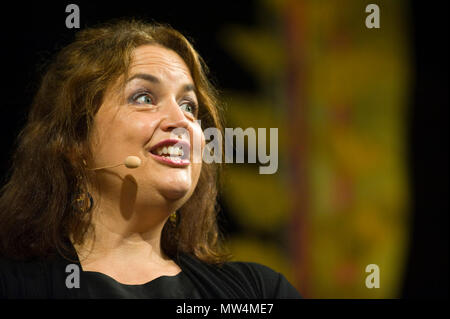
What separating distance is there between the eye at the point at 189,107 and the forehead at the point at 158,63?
75 millimetres

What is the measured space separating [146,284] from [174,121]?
1.52ft

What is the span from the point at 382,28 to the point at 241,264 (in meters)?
1.67

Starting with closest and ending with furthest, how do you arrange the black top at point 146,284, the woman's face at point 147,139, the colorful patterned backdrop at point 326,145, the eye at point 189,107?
the black top at point 146,284 < the woman's face at point 147,139 < the eye at point 189,107 < the colorful patterned backdrop at point 326,145

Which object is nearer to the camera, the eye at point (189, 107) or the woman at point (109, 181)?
the woman at point (109, 181)

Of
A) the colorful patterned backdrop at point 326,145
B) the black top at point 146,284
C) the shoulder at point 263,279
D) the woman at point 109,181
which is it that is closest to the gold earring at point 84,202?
the woman at point 109,181

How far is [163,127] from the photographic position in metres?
1.55

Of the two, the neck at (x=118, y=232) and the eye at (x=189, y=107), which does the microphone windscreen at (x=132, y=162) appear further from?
the eye at (x=189, y=107)

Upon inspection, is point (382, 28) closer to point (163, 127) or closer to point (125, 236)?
point (163, 127)

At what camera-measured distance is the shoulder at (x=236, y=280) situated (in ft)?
5.32

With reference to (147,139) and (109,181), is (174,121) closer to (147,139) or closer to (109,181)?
(147,139)

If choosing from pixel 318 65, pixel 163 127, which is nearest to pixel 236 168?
pixel 318 65

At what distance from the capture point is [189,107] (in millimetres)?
1736

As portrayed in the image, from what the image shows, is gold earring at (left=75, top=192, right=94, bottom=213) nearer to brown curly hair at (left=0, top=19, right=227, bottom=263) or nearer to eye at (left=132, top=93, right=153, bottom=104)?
brown curly hair at (left=0, top=19, right=227, bottom=263)

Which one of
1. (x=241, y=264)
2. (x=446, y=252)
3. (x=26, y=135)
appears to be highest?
(x=26, y=135)
